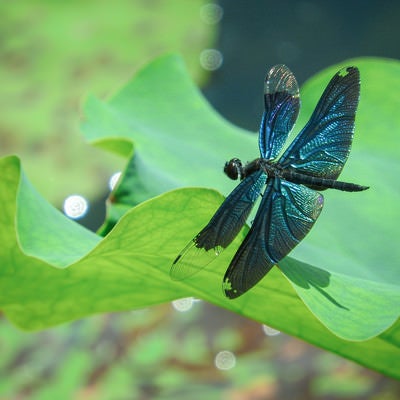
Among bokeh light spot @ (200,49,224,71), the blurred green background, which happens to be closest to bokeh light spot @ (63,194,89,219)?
the blurred green background

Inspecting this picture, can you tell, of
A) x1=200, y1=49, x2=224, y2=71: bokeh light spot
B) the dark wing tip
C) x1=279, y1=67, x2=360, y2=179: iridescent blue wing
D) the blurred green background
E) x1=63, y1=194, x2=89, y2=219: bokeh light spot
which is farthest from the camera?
x1=200, y1=49, x2=224, y2=71: bokeh light spot

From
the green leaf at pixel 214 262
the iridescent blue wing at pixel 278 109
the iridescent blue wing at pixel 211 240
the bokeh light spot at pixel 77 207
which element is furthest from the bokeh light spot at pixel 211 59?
the iridescent blue wing at pixel 211 240

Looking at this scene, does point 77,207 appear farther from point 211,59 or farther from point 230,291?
point 230,291

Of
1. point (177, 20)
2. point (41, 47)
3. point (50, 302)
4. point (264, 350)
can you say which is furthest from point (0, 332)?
point (177, 20)

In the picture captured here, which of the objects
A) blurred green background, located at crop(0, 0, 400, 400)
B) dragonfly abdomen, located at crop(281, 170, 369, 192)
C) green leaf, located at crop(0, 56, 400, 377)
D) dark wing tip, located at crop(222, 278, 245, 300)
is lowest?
blurred green background, located at crop(0, 0, 400, 400)

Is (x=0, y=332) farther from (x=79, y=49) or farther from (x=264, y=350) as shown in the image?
(x=79, y=49)

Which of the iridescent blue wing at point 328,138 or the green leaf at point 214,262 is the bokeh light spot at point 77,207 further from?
the iridescent blue wing at point 328,138

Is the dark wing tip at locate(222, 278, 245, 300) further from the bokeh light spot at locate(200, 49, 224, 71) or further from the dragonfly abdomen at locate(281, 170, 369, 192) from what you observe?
the bokeh light spot at locate(200, 49, 224, 71)
